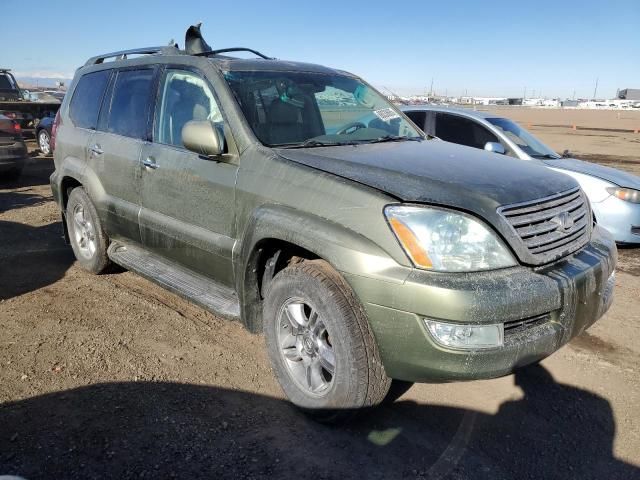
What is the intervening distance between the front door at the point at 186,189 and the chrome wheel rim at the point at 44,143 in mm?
11292

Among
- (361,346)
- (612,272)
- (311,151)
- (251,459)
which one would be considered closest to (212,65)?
(311,151)

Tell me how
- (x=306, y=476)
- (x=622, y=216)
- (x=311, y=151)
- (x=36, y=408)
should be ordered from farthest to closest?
1. (x=622, y=216)
2. (x=311, y=151)
3. (x=36, y=408)
4. (x=306, y=476)

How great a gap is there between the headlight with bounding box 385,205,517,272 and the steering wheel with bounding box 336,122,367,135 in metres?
1.33

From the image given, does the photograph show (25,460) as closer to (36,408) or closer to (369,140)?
(36,408)

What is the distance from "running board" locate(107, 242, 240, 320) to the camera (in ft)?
11.3

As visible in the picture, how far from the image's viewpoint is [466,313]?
91.5 inches

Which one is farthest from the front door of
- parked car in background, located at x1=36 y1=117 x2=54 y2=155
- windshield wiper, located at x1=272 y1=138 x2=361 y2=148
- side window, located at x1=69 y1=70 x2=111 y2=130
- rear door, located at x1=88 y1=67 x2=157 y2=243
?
parked car in background, located at x1=36 y1=117 x2=54 y2=155

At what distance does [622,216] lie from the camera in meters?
6.20

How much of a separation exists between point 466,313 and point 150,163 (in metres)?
2.60

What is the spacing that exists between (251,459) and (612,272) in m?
2.27

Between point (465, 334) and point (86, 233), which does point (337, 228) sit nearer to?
point (465, 334)

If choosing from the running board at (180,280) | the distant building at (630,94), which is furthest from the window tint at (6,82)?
the distant building at (630,94)

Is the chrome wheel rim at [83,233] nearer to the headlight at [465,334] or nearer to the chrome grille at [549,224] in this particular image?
the headlight at [465,334]

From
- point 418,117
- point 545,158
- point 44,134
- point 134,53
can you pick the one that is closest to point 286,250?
point 134,53
